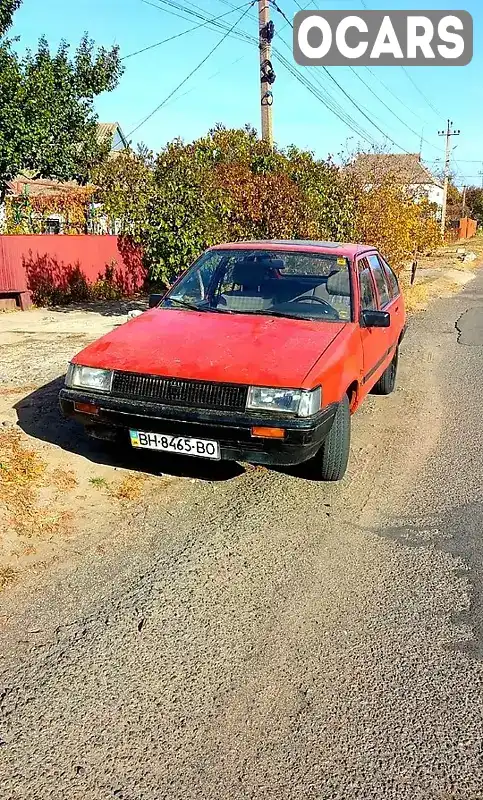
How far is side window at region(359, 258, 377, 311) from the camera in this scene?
5.49m

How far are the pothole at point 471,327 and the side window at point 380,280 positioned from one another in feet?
14.6

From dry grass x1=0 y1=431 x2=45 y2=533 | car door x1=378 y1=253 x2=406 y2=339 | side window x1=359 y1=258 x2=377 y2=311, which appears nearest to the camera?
dry grass x1=0 y1=431 x2=45 y2=533

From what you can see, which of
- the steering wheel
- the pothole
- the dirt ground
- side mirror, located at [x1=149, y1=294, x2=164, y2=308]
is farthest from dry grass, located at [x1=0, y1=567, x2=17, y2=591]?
the pothole

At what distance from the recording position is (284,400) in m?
3.93

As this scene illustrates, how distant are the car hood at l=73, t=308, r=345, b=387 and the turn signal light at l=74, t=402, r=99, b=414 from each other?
26 centimetres

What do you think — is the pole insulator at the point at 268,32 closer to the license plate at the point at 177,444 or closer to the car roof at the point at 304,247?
the car roof at the point at 304,247

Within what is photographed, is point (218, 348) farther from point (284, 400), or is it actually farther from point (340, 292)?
point (340, 292)

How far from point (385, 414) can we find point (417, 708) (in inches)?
163

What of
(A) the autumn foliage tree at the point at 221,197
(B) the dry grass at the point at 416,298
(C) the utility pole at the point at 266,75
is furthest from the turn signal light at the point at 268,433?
(C) the utility pole at the point at 266,75

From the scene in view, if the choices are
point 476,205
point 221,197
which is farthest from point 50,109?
point 476,205

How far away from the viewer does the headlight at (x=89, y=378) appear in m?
4.28

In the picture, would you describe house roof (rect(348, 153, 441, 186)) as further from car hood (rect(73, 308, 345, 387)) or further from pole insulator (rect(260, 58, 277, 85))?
car hood (rect(73, 308, 345, 387))

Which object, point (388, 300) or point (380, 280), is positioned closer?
point (380, 280)

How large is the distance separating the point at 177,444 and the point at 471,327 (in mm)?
9482
